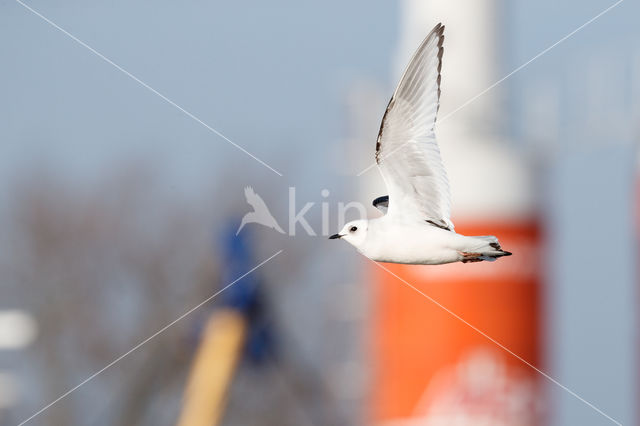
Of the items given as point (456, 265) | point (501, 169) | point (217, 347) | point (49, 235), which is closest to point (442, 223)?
point (456, 265)

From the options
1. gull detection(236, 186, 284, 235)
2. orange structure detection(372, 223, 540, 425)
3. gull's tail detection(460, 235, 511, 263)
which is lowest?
orange structure detection(372, 223, 540, 425)

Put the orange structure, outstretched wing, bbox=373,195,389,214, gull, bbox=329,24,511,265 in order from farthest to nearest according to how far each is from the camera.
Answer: the orange structure
outstretched wing, bbox=373,195,389,214
gull, bbox=329,24,511,265

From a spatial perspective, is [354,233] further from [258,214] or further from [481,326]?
[481,326]

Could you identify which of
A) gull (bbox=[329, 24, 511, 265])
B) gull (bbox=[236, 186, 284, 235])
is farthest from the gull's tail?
gull (bbox=[236, 186, 284, 235])

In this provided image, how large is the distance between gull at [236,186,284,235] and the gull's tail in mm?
113

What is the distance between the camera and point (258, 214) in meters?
0.88

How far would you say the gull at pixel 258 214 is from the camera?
2.83ft

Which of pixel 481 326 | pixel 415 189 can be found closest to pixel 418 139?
pixel 415 189

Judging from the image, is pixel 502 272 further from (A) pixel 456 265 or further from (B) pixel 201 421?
(B) pixel 201 421

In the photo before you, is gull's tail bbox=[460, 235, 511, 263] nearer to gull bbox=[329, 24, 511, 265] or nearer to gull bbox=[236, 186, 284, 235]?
gull bbox=[329, 24, 511, 265]

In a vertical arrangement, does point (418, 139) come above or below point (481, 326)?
above

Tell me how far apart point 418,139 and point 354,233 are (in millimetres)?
77

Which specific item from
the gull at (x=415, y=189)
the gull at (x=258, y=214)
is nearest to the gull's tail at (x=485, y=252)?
the gull at (x=415, y=189)

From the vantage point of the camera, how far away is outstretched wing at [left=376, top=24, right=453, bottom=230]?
0.91m
